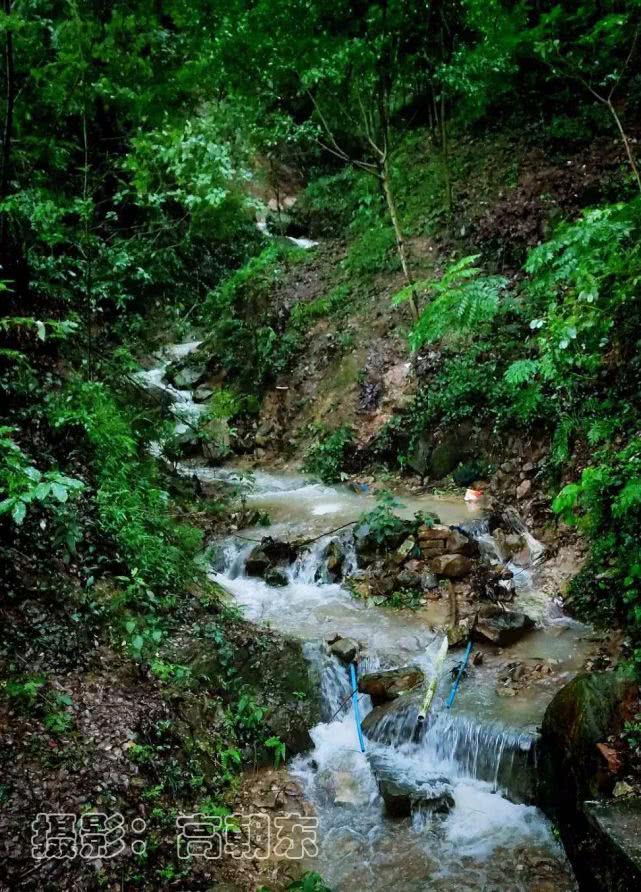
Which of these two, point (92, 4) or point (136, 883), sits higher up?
point (92, 4)

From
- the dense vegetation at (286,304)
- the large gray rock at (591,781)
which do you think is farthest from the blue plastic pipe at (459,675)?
the dense vegetation at (286,304)

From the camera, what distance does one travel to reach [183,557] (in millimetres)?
6398

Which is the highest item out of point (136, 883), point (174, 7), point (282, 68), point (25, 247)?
point (174, 7)

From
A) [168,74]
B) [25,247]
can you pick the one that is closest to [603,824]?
[25,247]

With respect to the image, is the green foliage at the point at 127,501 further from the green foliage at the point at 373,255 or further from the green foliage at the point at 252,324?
the green foliage at the point at 373,255

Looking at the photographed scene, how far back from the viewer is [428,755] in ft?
16.1

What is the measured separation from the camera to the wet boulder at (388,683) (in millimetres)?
5391

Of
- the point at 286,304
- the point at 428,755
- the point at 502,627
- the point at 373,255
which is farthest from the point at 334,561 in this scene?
the point at 373,255

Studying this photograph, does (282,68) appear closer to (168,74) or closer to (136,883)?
(168,74)

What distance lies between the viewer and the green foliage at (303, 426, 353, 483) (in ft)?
36.1

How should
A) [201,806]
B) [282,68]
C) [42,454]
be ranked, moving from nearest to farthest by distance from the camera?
1. [201,806]
2. [42,454]
3. [282,68]

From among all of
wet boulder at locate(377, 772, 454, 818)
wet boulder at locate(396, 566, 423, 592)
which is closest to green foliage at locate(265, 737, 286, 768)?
wet boulder at locate(377, 772, 454, 818)

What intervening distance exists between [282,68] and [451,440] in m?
6.78

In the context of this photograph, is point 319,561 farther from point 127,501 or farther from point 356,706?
point 127,501
